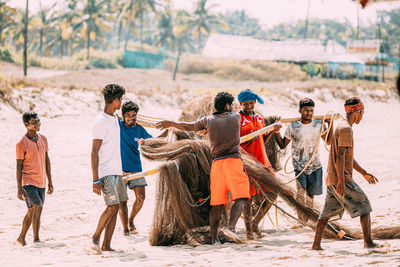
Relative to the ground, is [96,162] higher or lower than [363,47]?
lower

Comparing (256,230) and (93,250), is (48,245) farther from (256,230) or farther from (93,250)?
(256,230)

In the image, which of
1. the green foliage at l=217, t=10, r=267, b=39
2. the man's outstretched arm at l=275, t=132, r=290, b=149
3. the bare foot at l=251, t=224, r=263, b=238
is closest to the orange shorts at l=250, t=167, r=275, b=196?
the bare foot at l=251, t=224, r=263, b=238

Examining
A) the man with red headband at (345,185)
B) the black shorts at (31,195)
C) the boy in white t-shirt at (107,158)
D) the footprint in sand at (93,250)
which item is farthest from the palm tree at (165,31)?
the man with red headband at (345,185)

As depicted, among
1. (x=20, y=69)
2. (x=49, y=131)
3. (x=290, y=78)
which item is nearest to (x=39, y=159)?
(x=49, y=131)

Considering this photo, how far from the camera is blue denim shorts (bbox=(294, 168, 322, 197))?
7098 mm

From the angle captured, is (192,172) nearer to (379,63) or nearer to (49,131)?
(49,131)

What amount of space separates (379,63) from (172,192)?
47.6 meters

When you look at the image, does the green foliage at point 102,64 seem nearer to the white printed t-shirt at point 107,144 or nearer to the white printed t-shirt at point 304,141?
the white printed t-shirt at point 304,141

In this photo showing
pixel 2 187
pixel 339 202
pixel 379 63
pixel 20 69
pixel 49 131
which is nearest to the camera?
pixel 339 202

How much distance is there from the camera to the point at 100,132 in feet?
18.6

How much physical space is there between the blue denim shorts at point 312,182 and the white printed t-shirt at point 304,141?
0.05 meters

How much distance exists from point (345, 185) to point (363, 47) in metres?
48.5

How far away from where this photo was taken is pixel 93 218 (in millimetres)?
8492

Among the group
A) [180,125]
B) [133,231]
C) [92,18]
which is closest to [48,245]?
[133,231]
